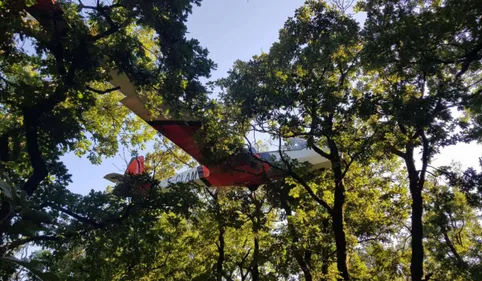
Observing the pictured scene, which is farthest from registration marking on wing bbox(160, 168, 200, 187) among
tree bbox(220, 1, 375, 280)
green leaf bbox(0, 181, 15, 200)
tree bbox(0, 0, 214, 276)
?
green leaf bbox(0, 181, 15, 200)

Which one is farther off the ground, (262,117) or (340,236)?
(262,117)

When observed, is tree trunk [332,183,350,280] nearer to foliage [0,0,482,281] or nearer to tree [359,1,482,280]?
foliage [0,0,482,281]

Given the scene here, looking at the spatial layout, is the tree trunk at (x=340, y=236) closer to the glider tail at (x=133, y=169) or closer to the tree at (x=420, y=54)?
the tree at (x=420, y=54)

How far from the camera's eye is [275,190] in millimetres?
9859

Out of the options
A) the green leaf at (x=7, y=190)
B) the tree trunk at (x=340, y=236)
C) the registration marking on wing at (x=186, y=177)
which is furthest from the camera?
the registration marking on wing at (x=186, y=177)

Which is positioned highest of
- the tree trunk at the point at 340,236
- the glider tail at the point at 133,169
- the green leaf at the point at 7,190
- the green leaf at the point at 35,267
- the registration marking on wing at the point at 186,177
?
the registration marking on wing at the point at 186,177

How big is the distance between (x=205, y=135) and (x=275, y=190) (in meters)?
2.57

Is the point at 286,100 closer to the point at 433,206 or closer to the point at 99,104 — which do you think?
the point at 99,104

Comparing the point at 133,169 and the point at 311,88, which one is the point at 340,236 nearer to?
the point at 311,88

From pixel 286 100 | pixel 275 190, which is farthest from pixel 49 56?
pixel 275 190

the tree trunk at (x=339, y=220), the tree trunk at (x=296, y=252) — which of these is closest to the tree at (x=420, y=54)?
the tree trunk at (x=339, y=220)

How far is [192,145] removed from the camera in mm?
11320

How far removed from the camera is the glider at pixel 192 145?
21.3 ft

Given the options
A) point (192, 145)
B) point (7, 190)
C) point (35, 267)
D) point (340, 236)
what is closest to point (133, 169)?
point (192, 145)
